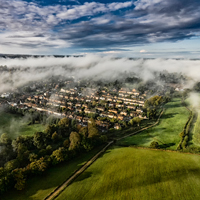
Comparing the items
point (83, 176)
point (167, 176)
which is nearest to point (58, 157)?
point (83, 176)

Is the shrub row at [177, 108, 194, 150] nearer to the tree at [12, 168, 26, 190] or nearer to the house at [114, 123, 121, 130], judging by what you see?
the house at [114, 123, 121, 130]

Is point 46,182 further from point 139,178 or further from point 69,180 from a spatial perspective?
point 139,178

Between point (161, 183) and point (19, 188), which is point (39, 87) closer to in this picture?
point (19, 188)

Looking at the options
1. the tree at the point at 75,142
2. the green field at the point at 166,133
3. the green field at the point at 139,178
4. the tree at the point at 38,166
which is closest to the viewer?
the green field at the point at 139,178

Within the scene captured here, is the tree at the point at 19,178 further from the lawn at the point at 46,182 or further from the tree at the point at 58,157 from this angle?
the tree at the point at 58,157

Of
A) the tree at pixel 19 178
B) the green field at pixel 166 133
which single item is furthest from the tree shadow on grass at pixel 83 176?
the green field at pixel 166 133

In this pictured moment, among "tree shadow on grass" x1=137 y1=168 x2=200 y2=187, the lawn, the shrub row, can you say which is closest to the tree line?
the lawn

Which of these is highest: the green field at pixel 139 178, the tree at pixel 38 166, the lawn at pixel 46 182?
the tree at pixel 38 166

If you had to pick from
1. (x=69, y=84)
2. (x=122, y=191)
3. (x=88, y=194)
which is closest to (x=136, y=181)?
(x=122, y=191)
